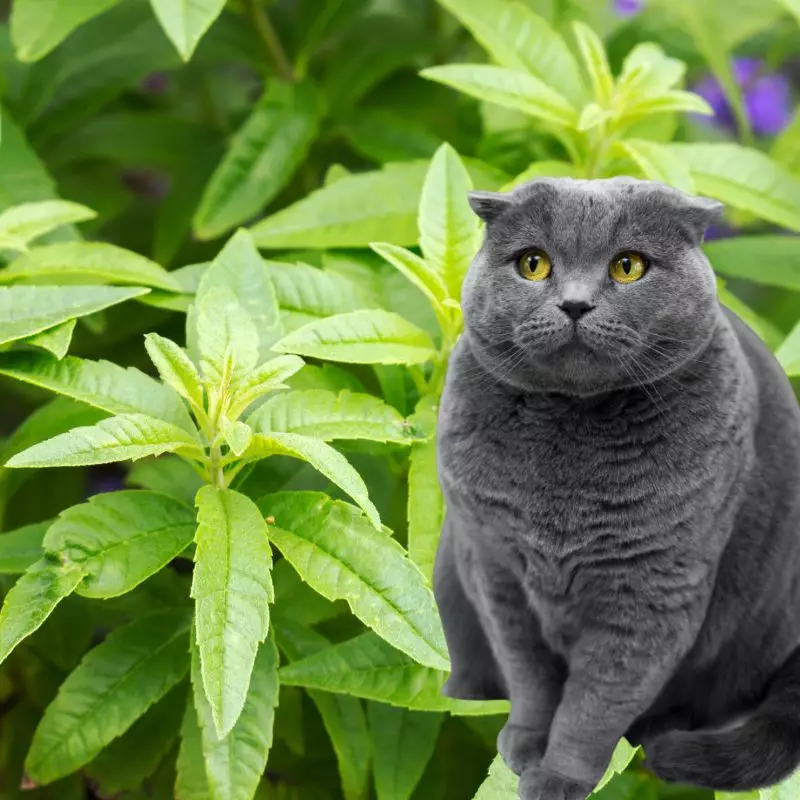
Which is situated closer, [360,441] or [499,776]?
[499,776]

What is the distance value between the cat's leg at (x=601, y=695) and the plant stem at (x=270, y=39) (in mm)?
935

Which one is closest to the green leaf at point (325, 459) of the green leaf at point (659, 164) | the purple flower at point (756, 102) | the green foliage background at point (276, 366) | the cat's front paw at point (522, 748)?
the green foliage background at point (276, 366)

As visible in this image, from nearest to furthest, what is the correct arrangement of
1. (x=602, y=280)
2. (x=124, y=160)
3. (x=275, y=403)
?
(x=602, y=280) < (x=275, y=403) < (x=124, y=160)

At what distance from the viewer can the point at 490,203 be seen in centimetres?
53

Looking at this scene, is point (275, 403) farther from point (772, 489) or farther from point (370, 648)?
point (772, 489)

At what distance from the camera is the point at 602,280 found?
511 millimetres

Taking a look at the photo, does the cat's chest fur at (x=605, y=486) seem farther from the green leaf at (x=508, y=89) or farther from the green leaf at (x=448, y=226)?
the green leaf at (x=508, y=89)

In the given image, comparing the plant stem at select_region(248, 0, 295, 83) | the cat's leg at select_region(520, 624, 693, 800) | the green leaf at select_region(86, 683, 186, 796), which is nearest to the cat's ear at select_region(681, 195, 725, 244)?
the cat's leg at select_region(520, 624, 693, 800)

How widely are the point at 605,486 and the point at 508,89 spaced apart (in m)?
0.49

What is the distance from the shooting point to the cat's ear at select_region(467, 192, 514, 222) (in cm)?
53

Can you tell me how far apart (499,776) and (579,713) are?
0.11 m

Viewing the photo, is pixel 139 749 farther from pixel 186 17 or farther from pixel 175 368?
pixel 186 17

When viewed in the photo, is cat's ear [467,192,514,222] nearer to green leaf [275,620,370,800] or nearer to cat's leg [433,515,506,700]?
cat's leg [433,515,506,700]

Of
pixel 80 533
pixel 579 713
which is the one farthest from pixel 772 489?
pixel 80 533
